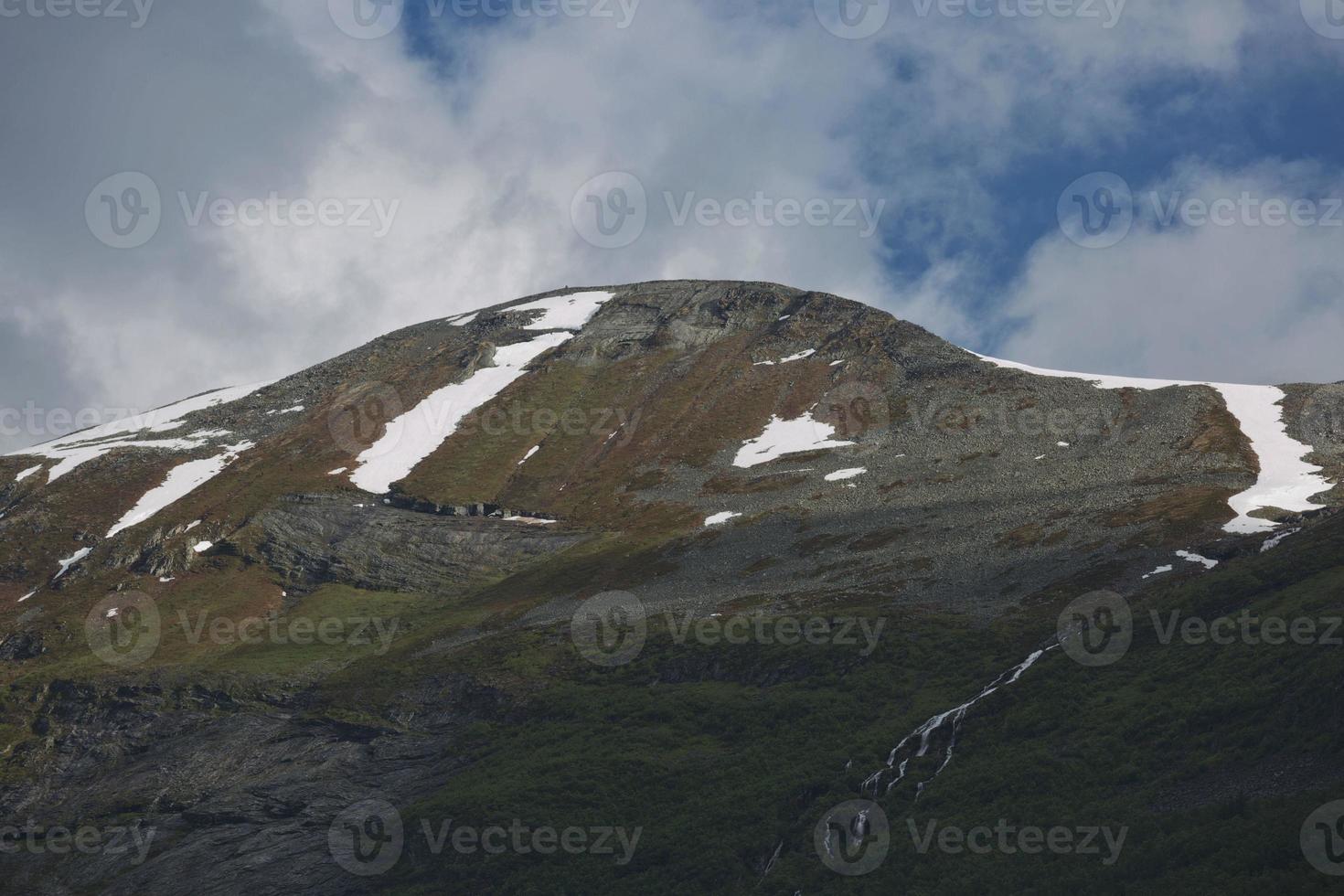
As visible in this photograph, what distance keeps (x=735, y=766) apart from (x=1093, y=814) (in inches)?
733

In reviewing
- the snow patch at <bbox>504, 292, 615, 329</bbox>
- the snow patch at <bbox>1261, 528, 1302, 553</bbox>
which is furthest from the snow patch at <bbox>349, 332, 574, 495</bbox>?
the snow patch at <bbox>1261, 528, 1302, 553</bbox>

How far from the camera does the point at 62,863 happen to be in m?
57.5

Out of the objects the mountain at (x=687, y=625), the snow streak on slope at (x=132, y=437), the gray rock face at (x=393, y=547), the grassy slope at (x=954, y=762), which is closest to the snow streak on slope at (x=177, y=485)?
the mountain at (x=687, y=625)

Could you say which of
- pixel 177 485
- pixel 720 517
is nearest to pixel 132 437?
pixel 177 485

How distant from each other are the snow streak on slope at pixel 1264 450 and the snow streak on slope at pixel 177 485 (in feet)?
333

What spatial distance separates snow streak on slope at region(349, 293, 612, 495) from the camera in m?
123

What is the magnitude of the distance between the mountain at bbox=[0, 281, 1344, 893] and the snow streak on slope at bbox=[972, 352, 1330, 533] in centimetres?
62

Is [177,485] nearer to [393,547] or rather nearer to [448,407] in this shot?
[448,407]

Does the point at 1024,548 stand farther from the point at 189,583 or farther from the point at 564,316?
the point at 564,316

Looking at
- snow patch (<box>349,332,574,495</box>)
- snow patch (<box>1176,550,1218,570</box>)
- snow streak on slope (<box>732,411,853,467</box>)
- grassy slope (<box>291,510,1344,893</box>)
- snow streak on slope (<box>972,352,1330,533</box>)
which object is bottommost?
grassy slope (<box>291,510,1344,893</box>)

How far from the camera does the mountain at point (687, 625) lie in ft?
135

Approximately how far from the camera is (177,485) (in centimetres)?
12100

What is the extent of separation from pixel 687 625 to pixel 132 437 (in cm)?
10684

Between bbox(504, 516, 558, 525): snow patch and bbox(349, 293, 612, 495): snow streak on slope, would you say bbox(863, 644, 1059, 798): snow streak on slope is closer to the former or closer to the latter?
bbox(504, 516, 558, 525): snow patch
